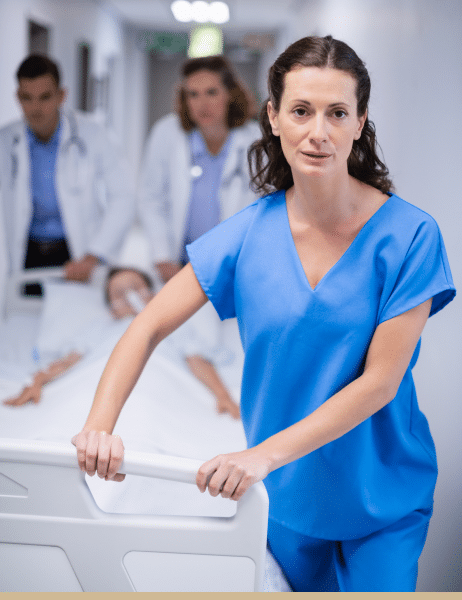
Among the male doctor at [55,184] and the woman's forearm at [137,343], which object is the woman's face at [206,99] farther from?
the woman's forearm at [137,343]

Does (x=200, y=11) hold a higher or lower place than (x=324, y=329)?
higher

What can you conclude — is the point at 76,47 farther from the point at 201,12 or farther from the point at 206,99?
the point at 206,99

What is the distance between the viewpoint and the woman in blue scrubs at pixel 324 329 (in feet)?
2.87

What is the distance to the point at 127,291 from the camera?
2.71 m

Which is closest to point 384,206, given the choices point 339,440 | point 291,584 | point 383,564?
point 339,440

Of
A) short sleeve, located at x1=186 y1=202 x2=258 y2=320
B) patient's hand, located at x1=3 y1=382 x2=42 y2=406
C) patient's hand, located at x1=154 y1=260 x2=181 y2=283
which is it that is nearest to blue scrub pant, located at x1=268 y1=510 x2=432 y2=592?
short sleeve, located at x1=186 y1=202 x2=258 y2=320

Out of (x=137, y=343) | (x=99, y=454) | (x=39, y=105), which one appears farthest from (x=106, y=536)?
(x=39, y=105)

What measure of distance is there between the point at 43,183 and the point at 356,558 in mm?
2522

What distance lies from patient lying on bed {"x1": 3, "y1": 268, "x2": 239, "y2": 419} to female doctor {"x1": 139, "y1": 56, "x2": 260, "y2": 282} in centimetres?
25

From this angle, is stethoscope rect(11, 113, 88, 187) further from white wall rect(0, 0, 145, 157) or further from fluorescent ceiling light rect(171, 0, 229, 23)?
fluorescent ceiling light rect(171, 0, 229, 23)

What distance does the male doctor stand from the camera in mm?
3006

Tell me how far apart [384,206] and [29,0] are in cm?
290

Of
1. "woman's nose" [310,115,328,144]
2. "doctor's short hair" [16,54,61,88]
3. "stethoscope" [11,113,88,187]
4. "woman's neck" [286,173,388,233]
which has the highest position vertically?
"doctor's short hair" [16,54,61,88]

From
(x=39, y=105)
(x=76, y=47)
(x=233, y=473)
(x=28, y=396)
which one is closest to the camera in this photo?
(x=233, y=473)
